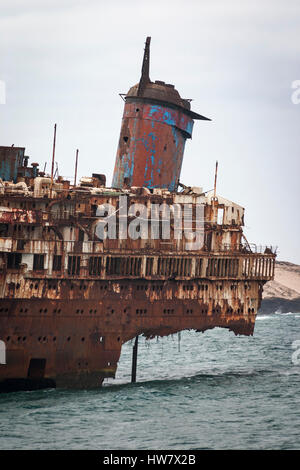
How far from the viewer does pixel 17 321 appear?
1425 inches

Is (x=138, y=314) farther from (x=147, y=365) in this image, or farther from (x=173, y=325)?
(x=147, y=365)

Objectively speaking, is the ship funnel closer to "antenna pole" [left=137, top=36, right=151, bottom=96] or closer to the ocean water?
"antenna pole" [left=137, top=36, right=151, bottom=96]

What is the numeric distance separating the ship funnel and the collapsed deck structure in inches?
93.5

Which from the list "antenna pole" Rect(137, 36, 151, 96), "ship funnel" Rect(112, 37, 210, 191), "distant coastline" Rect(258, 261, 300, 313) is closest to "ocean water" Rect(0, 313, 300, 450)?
"ship funnel" Rect(112, 37, 210, 191)

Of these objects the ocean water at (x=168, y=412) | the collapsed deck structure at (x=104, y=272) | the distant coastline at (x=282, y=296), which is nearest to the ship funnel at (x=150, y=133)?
the collapsed deck structure at (x=104, y=272)

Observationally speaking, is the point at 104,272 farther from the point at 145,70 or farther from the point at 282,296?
the point at 282,296

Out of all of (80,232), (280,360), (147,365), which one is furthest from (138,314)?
(280,360)

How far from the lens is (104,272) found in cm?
3719

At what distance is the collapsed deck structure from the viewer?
1436 inches

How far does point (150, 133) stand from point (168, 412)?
47.1 feet

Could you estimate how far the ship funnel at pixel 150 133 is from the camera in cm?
4216

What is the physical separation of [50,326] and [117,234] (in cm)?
483

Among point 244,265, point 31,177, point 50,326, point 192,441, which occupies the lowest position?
point 192,441

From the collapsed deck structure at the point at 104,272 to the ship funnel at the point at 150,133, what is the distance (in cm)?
237
